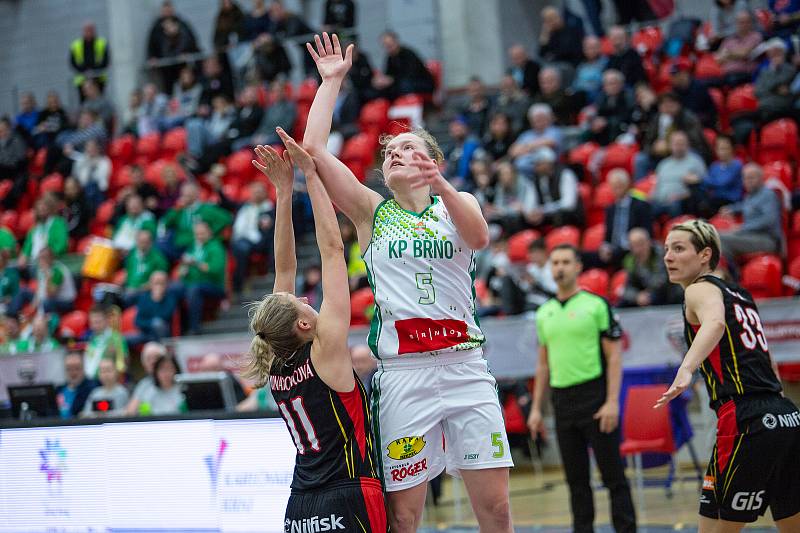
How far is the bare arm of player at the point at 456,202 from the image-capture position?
13.0 feet

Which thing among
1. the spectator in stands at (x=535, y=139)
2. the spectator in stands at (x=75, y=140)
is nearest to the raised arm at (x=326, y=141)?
the spectator in stands at (x=535, y=139)

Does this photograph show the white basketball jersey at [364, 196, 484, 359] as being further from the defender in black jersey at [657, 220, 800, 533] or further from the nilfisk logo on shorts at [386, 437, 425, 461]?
the defender in black jersey at [657, 220, 800, 533]

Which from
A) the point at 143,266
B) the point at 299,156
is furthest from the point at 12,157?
the point at 299,156

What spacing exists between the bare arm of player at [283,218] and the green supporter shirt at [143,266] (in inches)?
372

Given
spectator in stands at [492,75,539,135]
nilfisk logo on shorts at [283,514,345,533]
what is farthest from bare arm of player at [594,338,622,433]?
spectator in stands at [492,75,539,135]

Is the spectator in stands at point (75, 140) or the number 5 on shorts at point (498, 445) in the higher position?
the spectator in stands at point (75, 140)

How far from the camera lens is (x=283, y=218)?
459 centimetres

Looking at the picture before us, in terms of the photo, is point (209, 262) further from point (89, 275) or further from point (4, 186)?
point (4, 186)

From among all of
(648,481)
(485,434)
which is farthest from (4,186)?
(485,434)

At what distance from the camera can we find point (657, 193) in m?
11.3

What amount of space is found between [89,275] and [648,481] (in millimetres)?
8660

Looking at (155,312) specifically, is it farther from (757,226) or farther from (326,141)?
(326,141)

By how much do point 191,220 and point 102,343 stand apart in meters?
3.57

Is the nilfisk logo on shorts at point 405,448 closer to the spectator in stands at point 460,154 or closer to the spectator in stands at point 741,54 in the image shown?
the spectator in stands at point 460,154
